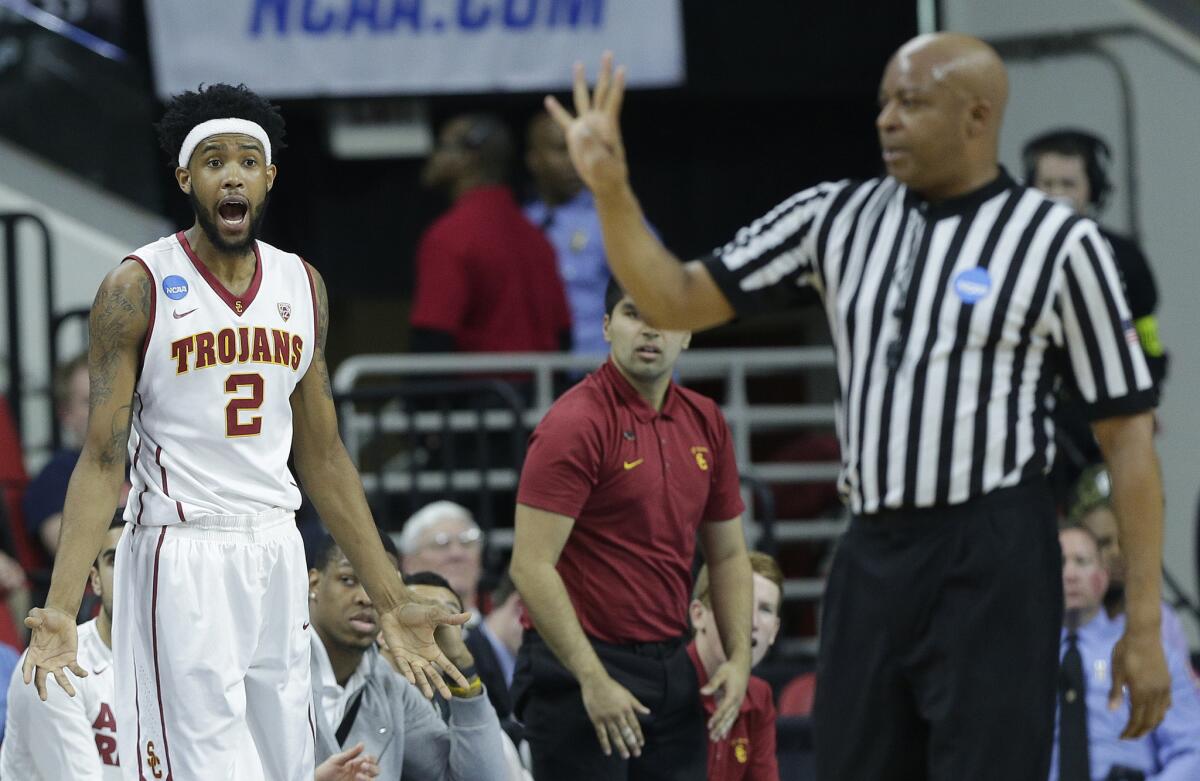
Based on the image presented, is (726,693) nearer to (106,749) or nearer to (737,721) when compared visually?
(737,721)

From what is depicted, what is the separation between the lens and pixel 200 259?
15.5ft

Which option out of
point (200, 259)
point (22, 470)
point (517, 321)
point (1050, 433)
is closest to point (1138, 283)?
point (517, 321)

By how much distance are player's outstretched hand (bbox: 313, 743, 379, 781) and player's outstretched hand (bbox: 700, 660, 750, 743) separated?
3.28 ft

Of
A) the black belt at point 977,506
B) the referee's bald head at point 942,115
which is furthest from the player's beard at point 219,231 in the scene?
the black belt at point 977,506

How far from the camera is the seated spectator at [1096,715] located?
697 centimetres

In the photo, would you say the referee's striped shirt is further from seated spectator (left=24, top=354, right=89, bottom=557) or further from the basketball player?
seated spectator (left=24, top=354, right=89, bottom=557)

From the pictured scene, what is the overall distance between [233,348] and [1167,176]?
6.91m

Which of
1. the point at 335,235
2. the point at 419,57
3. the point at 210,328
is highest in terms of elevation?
the point at 419,57

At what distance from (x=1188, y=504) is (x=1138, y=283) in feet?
9.72

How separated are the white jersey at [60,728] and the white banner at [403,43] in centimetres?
540

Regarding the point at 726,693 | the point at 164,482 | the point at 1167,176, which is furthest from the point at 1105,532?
the point at 164,482

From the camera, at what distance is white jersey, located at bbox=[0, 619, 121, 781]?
17.1 feet

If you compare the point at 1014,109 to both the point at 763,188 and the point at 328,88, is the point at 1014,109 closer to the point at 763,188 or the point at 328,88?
the point at 763,188

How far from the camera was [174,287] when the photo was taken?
4.66 metres
